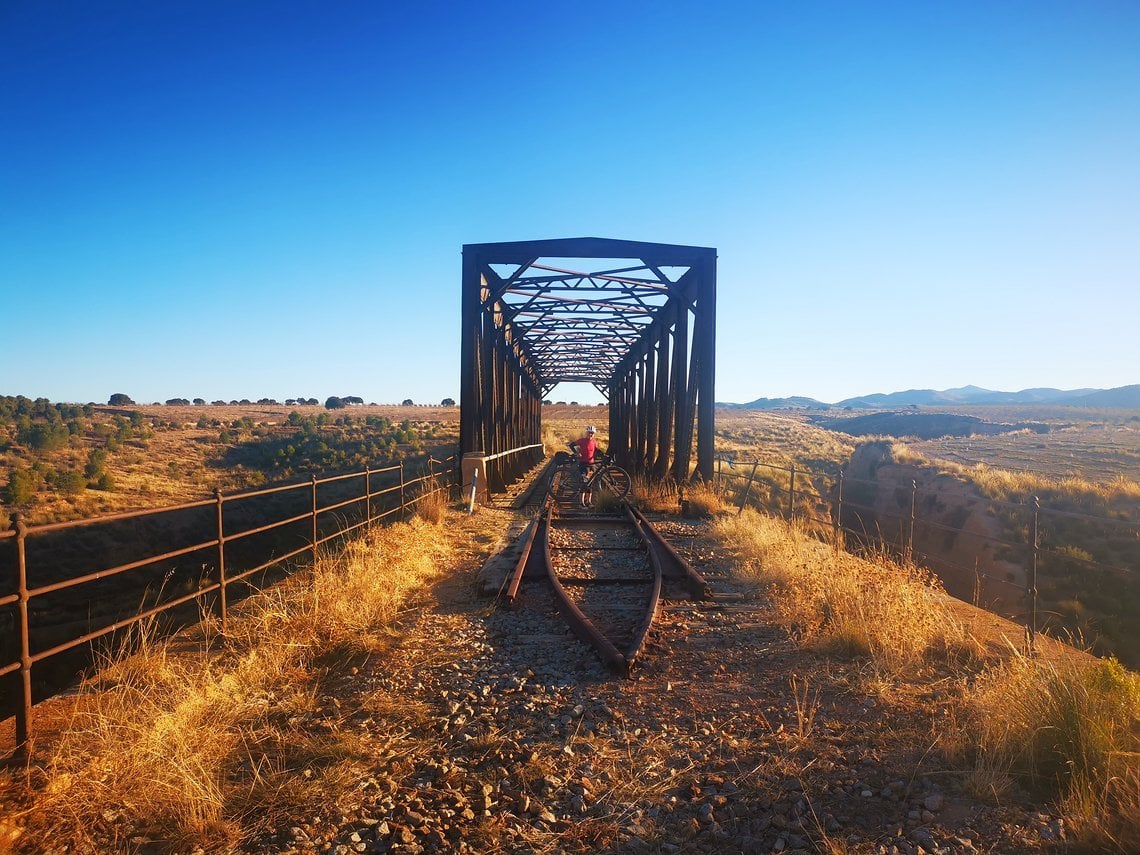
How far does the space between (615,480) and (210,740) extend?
576 inches

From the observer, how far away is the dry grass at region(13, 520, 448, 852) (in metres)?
3.22

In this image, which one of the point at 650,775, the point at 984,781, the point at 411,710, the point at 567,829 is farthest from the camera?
the point at 411,710

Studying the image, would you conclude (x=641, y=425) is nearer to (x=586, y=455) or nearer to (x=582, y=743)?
(x=586, y=455)

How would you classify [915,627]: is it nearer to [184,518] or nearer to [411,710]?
[411,710]

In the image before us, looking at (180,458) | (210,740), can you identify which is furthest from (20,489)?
(210,740)

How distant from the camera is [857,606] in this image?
6.35 m

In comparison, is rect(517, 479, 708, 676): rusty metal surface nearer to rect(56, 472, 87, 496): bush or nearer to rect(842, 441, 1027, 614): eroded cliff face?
rect(842, 441, 1027, 614): eroded cliff face

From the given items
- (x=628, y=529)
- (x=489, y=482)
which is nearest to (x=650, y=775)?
(x=628, y=529)

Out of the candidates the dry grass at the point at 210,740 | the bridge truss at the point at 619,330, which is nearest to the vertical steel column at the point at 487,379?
the bridge truss at the point at 619,330

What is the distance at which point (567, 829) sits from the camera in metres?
3.25

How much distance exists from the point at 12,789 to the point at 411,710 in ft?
7.05

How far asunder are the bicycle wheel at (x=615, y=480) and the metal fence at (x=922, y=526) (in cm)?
245

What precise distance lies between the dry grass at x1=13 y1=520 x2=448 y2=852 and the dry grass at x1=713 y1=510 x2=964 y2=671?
4.16 metres

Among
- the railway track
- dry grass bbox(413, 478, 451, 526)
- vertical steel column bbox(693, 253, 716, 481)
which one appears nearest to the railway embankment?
the railway track
